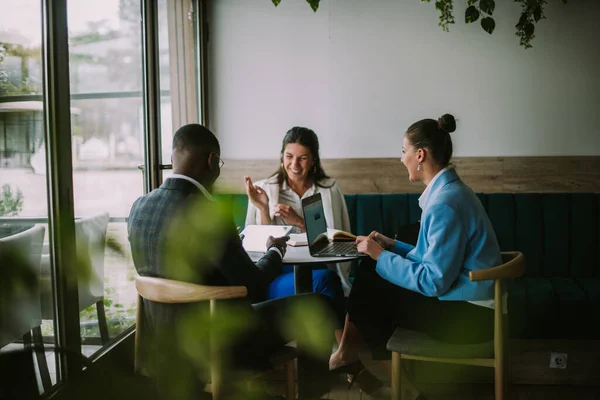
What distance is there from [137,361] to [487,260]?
126 cm

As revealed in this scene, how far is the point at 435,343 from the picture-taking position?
82.2 inches

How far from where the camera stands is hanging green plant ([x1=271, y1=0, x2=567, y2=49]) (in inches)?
137

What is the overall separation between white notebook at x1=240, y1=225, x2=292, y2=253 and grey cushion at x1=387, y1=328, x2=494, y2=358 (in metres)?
0.68

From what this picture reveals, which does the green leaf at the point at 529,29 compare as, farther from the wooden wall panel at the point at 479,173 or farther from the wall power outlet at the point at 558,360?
the wall power outlet at the point at 558,360

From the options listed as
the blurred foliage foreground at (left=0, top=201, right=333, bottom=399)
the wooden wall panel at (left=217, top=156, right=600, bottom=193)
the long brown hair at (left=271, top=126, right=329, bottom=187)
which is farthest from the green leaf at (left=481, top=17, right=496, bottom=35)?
the blurred foliage foreground at (left=0, top=201, right=333, bottom=399)

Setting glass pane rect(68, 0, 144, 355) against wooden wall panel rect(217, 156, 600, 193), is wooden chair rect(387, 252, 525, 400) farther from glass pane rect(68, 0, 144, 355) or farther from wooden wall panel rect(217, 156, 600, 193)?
wooden wall panel rect(217, 156, 600, 193)

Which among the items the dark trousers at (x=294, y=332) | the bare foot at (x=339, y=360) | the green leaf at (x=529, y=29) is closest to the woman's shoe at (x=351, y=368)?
the bare foot at (x=339, y=360)

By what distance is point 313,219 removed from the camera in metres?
2.57

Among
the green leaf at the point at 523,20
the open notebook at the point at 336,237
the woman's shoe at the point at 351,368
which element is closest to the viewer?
the open notebook at the point at 336,237

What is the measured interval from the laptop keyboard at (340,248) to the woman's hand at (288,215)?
0.53 metres

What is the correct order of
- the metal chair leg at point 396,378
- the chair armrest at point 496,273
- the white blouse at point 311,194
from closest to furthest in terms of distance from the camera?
the chair armrest at point 496,273 → the metal chair leg at point 396,378 → the white blouse at point 311,194

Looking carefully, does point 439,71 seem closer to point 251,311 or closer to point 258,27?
point 258,27

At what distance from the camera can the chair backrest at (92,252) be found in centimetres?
248

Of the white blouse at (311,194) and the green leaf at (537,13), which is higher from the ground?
A: the green leaf at (537,13)
